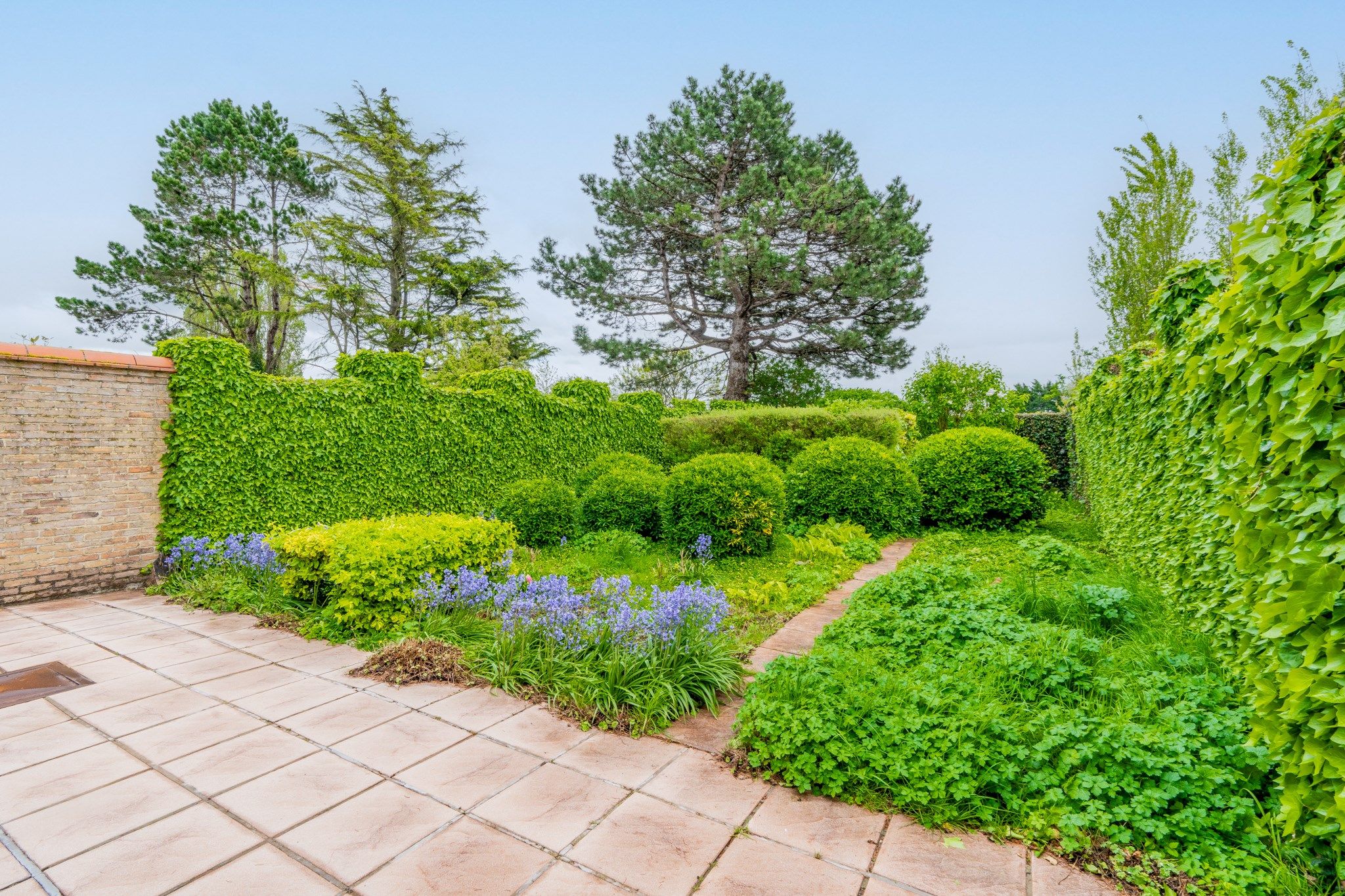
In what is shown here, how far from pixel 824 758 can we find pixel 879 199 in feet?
57.1

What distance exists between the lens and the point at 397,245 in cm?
2006

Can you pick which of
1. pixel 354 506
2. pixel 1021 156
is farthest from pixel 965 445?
pixel 354 506

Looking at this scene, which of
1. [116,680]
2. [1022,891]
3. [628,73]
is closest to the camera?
[1022,891]

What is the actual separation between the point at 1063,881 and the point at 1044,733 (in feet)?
1.97

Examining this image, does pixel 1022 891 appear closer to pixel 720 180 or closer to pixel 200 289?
pixel 720 180

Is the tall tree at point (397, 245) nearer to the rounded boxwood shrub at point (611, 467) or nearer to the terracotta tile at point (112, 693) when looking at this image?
the rounded boxwood shrub at point (611, 467)

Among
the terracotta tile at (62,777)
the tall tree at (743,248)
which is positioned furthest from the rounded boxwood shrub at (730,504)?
the tall tree at (743,248)

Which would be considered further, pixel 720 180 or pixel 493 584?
pixel 720 180

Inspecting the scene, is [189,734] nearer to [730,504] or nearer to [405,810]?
[405,810]

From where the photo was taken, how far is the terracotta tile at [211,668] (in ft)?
12.2

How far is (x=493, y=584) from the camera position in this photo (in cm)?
475

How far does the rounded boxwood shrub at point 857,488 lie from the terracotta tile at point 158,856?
710 cm

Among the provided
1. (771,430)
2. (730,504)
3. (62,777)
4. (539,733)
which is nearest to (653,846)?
(539,733)

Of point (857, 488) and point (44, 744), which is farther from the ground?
point (857, 488)
